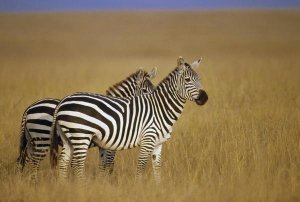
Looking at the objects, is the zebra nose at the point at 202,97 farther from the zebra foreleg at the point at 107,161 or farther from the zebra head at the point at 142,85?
the zebra foreleg at the point at 107,161

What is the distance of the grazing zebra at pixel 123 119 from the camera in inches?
274

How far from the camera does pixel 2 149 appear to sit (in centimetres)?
949

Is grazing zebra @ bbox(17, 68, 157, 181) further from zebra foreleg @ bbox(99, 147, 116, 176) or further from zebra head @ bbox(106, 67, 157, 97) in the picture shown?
zebra head @ bbox(106, 67, 157, 97)

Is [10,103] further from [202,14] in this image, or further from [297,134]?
[202,14]

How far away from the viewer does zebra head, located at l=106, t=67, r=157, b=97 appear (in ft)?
28.9

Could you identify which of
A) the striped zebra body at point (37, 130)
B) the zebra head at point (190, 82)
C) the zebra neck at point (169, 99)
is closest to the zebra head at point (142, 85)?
the zebra neck at point (169, 99)

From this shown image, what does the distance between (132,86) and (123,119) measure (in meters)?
1.59

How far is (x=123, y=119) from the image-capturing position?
24.2ft

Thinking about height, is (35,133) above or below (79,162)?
above

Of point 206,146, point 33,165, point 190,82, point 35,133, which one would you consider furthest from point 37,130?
point 206,146

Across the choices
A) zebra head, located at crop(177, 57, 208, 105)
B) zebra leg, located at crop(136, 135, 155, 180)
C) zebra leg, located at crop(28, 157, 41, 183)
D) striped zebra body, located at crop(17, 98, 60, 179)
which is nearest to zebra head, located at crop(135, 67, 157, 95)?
zebra head, located at crop(177, 57, 208, 105)

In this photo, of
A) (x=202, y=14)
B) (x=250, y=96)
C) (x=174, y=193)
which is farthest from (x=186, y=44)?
(x=174, y=193)

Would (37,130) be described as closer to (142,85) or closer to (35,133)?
(35,133)

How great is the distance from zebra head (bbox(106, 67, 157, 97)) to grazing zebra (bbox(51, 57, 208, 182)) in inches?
34.0
